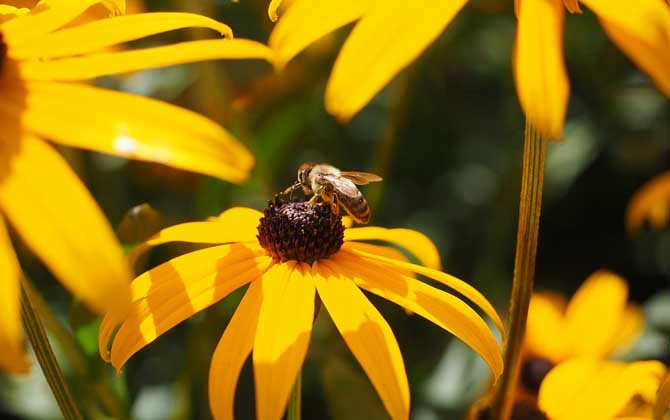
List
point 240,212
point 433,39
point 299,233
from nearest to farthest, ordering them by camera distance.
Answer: point 433,39, point 299,233, point 240,212

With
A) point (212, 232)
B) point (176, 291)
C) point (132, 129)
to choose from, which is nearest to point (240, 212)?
point (212, 232)

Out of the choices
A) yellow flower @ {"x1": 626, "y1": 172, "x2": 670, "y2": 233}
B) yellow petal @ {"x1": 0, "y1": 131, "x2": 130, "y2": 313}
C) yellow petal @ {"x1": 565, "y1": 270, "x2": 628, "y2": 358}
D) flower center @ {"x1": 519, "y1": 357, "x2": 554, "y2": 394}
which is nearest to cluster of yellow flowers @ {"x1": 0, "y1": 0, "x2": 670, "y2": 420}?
yellow petal @ {"x1": 0, "y1": 131, "x2": 130, "y2": 313}

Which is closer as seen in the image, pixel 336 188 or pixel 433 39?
pixel 433 39

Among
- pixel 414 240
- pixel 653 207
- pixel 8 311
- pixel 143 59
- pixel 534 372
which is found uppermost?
pixel 143 59

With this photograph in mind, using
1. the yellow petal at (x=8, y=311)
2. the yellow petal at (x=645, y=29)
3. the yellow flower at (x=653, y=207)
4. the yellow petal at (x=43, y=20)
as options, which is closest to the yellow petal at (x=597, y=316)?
the yellow flower at (x=653, y=207)

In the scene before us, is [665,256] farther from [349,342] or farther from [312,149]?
[349,342]

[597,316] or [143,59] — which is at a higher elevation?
[143,59]

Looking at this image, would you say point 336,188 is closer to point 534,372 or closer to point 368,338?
point 368,338
